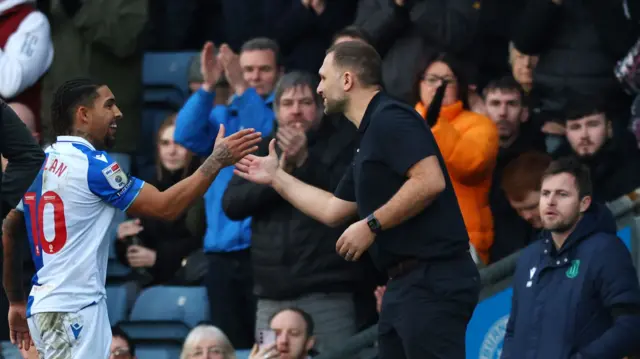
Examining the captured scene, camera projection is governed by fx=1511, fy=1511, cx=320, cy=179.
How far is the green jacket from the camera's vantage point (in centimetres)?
1056

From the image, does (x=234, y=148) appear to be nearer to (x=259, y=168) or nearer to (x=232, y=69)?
(x=259, y=168)

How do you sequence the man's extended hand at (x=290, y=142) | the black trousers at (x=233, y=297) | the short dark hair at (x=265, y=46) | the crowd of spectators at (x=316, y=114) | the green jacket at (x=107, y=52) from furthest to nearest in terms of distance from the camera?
the green jacket at (x=107, y=52)
the short dark hair at (x=265, y=46)
the black trousers at (x=233, y=297)
the crowd of spectators at (x=316, y=114)
the man's extended hand at (x=290, y=142)

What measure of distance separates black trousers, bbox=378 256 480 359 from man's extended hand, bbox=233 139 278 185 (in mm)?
937

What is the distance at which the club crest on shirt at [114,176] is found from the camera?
6.60 m

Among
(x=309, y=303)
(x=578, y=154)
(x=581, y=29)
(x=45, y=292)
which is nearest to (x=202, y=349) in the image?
(x=309, y=303)

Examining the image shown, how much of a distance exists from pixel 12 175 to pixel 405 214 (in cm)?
179

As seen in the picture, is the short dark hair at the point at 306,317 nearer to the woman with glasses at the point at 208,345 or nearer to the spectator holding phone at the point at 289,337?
the spectator holding phone at the point at 289,337

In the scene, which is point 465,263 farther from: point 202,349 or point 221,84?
point 221,84

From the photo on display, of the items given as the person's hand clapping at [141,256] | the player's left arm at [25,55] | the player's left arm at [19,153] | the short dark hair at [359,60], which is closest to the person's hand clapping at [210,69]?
the person's hand clapping at [141,256]

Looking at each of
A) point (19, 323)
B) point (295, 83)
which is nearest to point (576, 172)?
point (295, 83)

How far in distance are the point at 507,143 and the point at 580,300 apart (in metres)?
2.08

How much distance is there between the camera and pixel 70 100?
22.2ft

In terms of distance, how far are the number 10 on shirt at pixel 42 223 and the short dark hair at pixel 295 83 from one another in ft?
7.74

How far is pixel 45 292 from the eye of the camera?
21.7 ft
